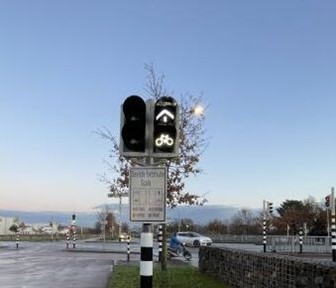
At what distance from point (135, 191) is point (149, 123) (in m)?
1.08

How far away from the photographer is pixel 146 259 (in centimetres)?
1038

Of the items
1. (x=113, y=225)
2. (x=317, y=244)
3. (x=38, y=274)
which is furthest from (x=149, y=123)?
(x=113, y=225)

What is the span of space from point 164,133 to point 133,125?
50 cm

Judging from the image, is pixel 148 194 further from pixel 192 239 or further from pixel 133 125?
pixel 192 239

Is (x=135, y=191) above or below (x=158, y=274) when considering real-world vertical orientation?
above

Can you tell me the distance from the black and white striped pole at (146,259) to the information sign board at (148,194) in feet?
0.62

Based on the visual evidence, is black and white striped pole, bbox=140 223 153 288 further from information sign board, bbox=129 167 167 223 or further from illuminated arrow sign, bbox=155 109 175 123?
illuminated arrow sign, bbox=155 109 175 123

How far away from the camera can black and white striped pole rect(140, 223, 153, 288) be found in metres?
10.3

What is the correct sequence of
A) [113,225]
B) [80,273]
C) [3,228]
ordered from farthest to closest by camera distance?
[3,228], [113,225], [80,273]

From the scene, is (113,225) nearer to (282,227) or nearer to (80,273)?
(282,227)

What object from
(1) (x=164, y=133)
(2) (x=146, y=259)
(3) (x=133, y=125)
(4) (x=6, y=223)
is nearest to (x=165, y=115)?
(1) (x=164, y=133)

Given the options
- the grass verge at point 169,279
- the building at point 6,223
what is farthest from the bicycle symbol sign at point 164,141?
the building at point 6,223

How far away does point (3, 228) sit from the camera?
4759 inches

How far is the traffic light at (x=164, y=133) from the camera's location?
34.8 feet
